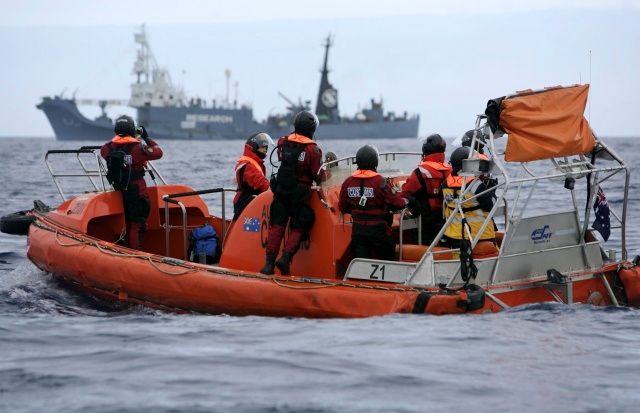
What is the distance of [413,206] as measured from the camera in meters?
9.03

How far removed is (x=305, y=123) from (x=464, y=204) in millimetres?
1537

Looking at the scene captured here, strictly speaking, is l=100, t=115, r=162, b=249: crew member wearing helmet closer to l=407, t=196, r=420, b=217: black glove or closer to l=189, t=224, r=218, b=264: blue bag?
l=189, t=224, r=218, b=264: blue bag

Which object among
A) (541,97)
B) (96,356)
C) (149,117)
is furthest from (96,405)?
(149,117)

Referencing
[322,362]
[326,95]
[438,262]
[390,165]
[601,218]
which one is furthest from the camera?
[326,95]

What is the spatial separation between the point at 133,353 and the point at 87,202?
4.01 meters

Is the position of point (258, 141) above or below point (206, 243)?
above

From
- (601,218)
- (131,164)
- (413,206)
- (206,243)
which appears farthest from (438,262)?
(131,164)

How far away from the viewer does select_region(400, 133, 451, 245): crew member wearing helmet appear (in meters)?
8.95

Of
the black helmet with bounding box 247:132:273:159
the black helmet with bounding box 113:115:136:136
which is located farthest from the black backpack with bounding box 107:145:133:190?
the black helmet with bounding box 247:132:273:159

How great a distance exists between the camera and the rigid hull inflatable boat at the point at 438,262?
8305 mm

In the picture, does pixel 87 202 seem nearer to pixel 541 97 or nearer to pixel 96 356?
pixel 96 356

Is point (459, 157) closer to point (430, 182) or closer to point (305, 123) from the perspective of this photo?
point (430, 182)

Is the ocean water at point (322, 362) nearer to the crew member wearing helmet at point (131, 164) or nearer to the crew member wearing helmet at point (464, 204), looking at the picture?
the crew member wearing helmet at point (464, 204)

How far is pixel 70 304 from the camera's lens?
32.9 ft
